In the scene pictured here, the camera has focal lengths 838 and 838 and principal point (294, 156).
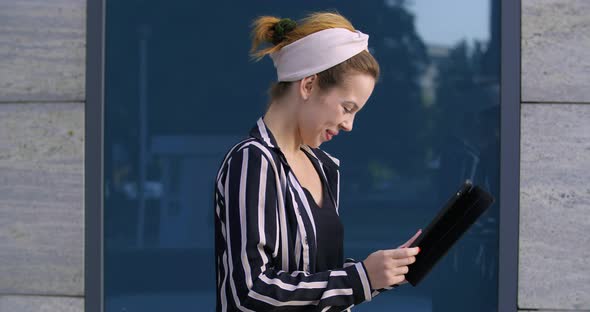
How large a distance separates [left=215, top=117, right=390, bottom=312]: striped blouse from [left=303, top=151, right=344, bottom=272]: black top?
0.05 meters

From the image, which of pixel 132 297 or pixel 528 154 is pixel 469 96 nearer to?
pixel 528 154

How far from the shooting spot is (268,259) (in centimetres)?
205

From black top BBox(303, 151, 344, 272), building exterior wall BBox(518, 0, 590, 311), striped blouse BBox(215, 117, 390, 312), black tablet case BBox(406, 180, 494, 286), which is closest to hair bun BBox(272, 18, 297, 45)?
striped blouse BBox(215, 117, 390, 312)

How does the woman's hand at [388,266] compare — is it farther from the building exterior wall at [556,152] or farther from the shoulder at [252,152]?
the building exterior wall at [556,152]

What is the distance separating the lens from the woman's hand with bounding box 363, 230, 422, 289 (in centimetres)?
203

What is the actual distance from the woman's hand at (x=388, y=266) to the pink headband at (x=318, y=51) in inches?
19.6

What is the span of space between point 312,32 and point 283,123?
252 millimetres

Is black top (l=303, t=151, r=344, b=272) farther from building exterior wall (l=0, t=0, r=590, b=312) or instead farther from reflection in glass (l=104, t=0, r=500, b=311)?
building exterior wall (l=0, t=0, r=590, b=312)

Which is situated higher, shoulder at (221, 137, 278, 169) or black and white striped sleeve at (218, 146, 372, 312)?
shoulder at (221, 137, 278, 169)

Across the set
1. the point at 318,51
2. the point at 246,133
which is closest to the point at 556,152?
the point at 246,133

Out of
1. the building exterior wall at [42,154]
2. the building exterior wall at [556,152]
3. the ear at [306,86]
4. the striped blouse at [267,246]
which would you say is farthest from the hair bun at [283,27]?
the building exterior wall at [42,154]

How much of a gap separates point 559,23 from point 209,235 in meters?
2.21

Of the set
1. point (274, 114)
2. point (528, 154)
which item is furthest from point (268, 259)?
point (528, 154)

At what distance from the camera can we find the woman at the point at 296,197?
79.6 inches
